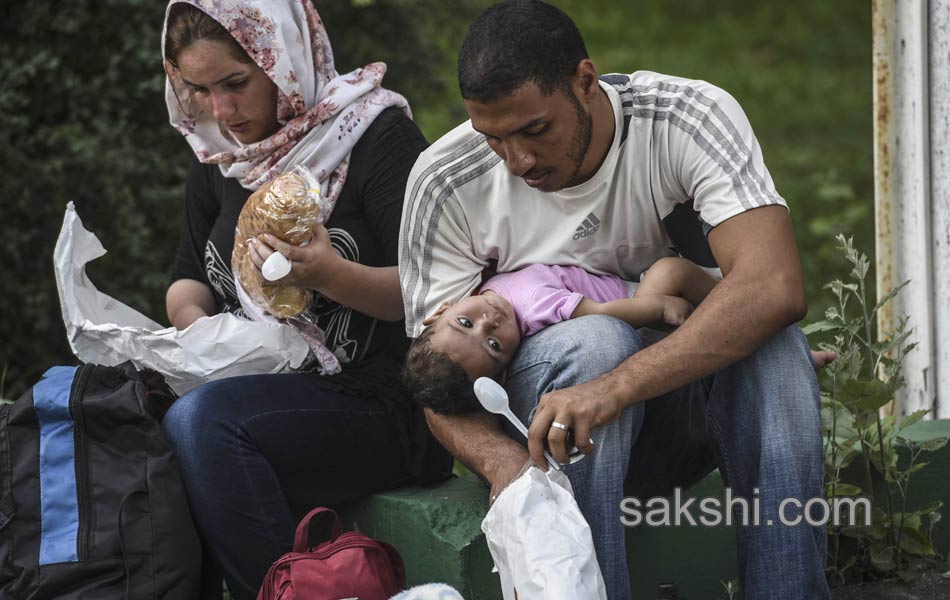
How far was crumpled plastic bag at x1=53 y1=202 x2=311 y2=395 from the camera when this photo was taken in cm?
311

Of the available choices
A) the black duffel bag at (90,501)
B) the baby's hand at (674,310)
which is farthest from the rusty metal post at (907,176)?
the black duffel bag at (90,501)

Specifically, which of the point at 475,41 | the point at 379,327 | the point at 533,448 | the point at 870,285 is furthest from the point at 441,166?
the point at 870,285

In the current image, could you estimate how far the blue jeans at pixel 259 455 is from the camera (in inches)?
114

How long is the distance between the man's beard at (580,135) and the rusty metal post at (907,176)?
52.3 inches

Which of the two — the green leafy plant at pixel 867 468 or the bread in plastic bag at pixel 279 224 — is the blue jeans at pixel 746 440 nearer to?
the green leafy plant at pixel 867 468

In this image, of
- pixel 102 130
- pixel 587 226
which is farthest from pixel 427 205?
pixel 102 130

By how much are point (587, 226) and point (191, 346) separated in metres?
1.01

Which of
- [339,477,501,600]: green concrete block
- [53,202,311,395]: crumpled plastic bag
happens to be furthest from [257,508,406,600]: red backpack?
[53,202,311,395]: crumpled plastic bag

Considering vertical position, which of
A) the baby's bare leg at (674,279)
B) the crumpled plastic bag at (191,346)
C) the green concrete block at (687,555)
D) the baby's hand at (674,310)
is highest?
the baby's bare leg at (674,279)

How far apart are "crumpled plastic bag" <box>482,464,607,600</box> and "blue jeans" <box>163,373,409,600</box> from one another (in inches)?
26.1

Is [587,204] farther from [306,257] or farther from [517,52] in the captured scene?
[306,257]

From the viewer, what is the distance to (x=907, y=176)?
12.2 ft

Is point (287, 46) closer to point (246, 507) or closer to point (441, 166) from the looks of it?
point (441, 166)

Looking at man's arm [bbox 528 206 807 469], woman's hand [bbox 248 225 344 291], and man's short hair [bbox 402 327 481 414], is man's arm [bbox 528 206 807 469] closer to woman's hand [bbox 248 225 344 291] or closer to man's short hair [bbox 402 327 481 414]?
man's short hair [bbox 402 327 481 414]
